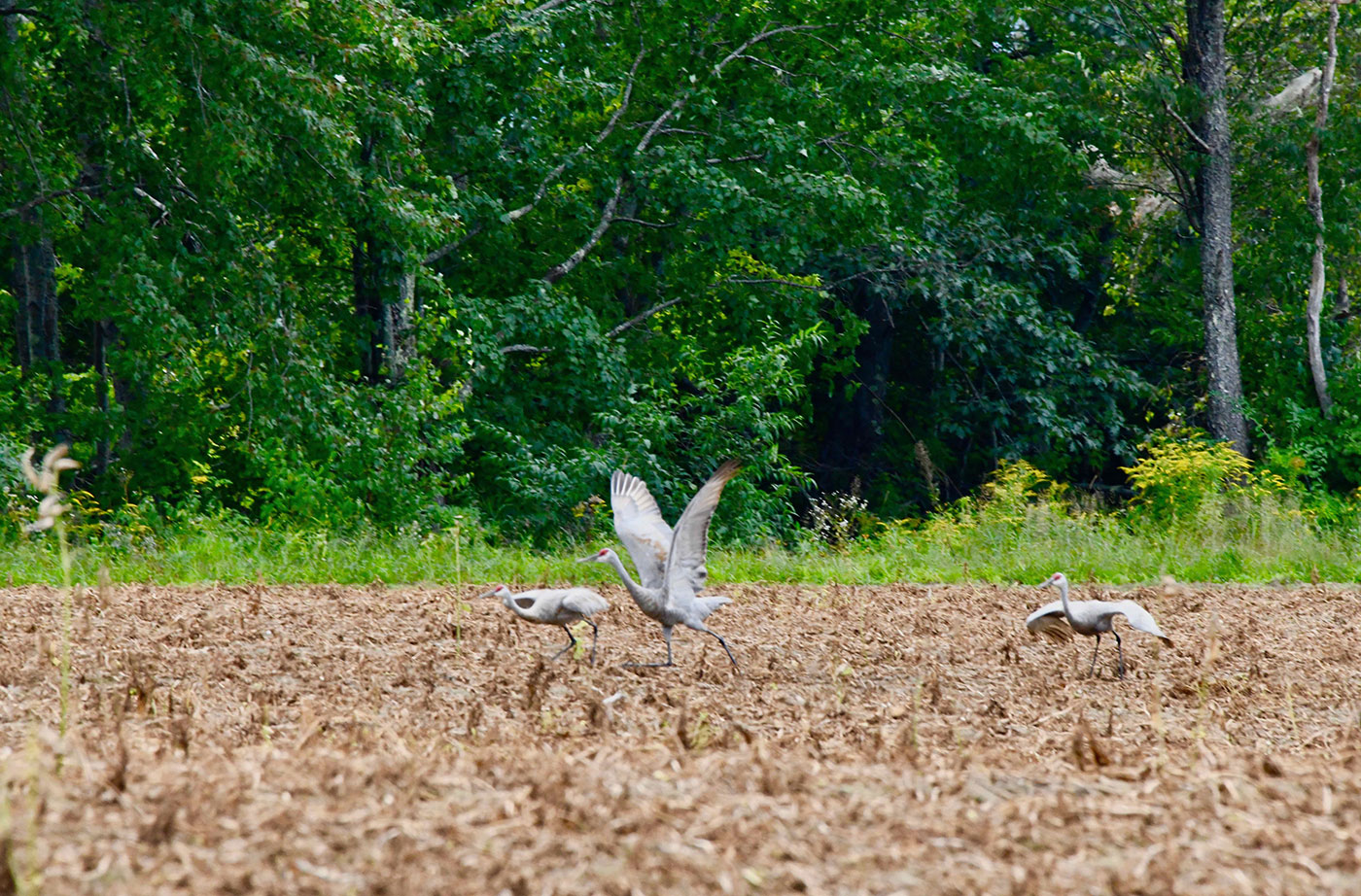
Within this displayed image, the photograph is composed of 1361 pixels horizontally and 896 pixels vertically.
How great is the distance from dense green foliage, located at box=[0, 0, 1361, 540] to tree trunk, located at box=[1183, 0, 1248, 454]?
1.38ft

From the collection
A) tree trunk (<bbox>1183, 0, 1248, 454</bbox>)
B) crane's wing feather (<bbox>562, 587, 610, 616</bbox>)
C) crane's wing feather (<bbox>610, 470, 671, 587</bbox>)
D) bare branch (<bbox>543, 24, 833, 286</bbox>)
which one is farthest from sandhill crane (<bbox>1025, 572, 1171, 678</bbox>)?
tree trunk (<bbox>1183, 0, 1248, 454</bbox>)

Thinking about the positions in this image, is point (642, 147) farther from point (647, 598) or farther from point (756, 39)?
point (647, 598)

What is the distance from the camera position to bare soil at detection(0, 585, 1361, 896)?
275 cm

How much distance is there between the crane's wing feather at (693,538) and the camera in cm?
580

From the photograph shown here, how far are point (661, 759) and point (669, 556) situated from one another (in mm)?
2255

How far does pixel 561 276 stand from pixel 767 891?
14.6 metres

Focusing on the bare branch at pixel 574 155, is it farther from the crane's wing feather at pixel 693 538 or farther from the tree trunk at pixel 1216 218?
the crane's wing feather at pixel 693 538

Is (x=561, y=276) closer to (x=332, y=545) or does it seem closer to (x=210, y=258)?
(x=210, y=258)

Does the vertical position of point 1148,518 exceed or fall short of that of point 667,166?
it falls short

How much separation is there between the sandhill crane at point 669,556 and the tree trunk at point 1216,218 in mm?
12510

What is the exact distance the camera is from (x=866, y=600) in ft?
29.7

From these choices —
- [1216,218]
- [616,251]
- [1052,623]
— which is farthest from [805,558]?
[1216,218]

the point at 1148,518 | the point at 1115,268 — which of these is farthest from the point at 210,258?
the point at 1115,268

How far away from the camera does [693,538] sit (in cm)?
604
